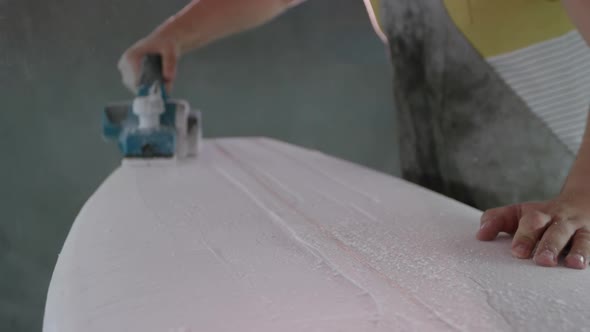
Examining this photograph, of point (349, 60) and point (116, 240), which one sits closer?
point (116, 240)

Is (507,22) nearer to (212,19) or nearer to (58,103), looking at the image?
(212,19)

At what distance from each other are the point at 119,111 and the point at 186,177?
0.25 m

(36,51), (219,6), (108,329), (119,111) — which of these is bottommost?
(108,329)

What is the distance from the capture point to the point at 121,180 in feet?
3.12

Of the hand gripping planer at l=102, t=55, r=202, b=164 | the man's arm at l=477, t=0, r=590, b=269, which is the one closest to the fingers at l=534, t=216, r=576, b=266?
the man's arm at l=477, t=0, r=590, b=269

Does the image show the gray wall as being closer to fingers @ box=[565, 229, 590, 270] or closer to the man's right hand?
the man's right hand

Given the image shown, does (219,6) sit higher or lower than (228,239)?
higher

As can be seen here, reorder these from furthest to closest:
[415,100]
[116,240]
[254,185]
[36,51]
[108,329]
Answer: [415,100]
[36,51]
[254,185]
[116,240]
[108,329]

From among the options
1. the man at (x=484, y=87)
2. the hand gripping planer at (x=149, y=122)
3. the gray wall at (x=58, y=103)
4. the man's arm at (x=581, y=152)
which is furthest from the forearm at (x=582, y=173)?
the gray wall at (x=58, y=103)

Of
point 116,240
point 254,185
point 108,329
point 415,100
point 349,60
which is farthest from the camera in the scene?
point 349,60

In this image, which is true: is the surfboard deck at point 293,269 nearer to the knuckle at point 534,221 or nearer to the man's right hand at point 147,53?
the knuckle at point 534,221

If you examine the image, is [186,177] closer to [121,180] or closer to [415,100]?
[121,180]

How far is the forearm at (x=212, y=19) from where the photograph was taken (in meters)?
1.17

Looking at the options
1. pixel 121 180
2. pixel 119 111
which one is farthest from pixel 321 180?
pixel 119 111
